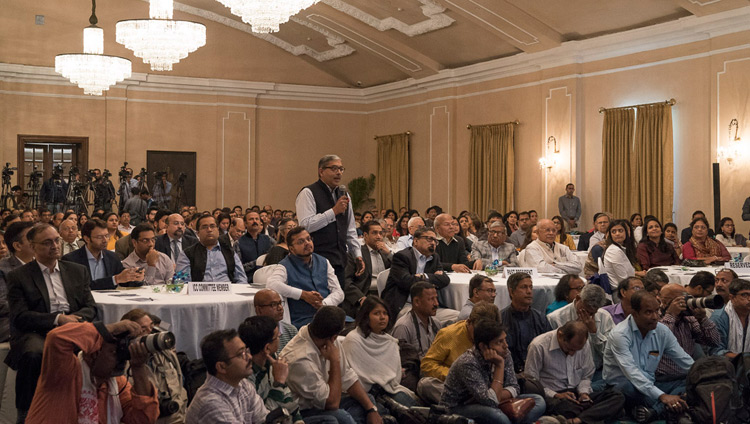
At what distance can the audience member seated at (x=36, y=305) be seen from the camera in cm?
407

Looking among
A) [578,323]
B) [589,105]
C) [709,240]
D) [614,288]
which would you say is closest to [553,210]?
[589,105]

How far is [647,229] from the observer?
308 inches

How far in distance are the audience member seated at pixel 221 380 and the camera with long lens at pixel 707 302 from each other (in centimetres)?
300

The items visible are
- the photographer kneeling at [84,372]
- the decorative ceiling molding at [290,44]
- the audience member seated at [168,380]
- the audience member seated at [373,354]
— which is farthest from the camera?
the decorative ceiling molding at [290,44]

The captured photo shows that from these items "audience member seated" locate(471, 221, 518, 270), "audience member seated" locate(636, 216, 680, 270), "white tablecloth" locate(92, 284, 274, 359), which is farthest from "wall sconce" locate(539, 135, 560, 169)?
"white tablecloth" locate(92, 284, 274, 359)

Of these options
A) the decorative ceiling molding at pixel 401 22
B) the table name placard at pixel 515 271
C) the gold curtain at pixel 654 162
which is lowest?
the table name placard at pixel 515 271

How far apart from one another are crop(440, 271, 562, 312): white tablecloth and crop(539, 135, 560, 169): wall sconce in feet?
25.3

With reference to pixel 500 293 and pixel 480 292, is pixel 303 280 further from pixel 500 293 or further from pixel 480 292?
pixel 500 293

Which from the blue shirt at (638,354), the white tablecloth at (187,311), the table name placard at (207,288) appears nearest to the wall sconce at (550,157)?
the blue shirt at (638,354)

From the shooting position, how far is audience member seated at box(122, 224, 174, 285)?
5613 mm

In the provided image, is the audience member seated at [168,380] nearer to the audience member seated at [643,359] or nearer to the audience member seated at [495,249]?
the audience member seated at [643,359]

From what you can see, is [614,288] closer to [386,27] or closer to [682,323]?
[682,323]

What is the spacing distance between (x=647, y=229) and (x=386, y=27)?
8748 millimetres

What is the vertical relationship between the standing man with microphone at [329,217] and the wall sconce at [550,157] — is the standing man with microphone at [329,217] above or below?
below
